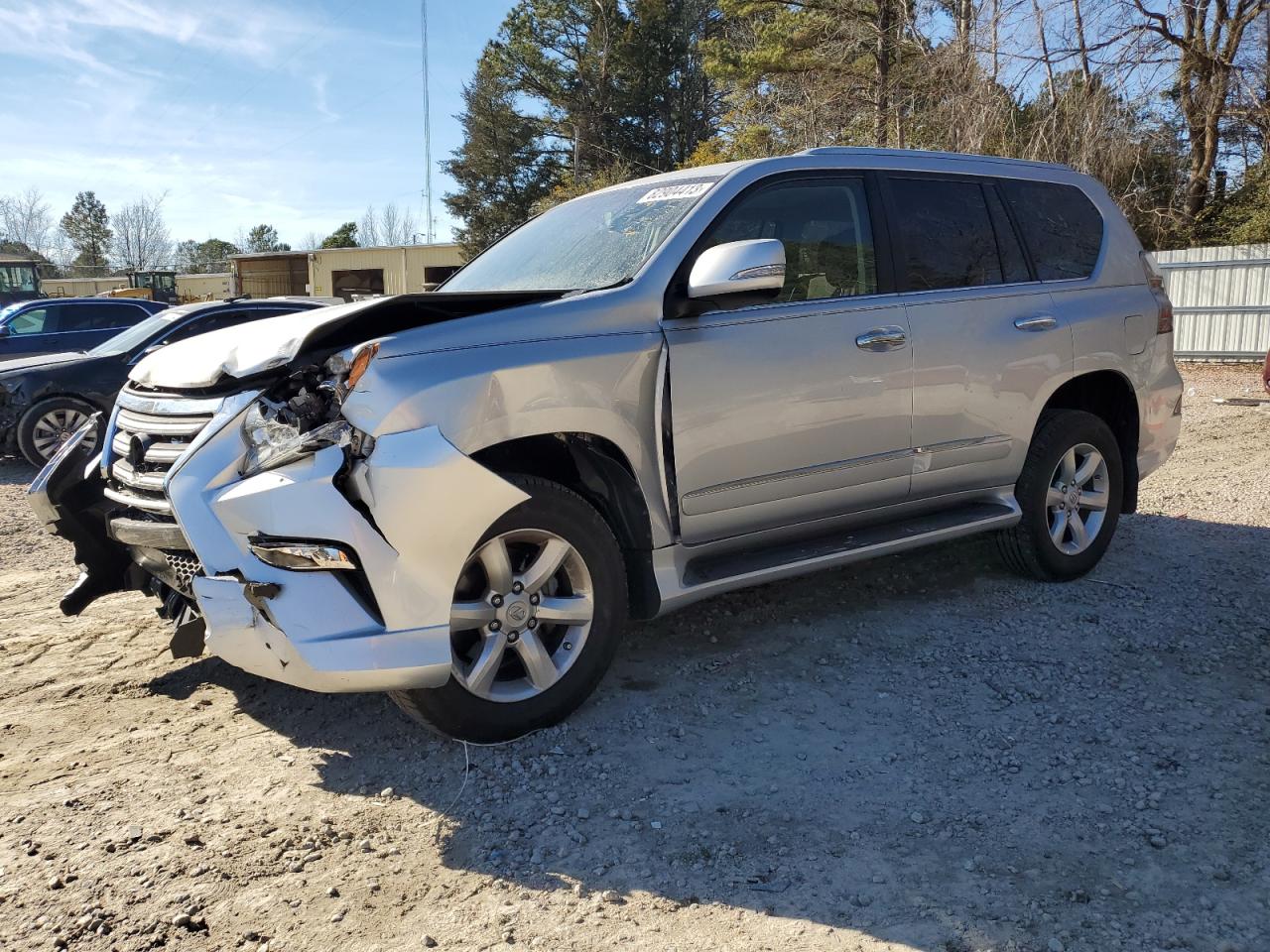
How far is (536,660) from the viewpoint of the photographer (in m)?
3.47

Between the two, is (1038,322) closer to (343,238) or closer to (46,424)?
(46,424)

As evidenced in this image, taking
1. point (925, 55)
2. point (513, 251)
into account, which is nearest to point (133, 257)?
point (925, 55)

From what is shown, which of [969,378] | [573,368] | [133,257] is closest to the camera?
[573,368]

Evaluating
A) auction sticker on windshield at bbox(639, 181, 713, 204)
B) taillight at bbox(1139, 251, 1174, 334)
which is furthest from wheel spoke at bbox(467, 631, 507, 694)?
taillight at bbox(1139, 251, 1174, 334)

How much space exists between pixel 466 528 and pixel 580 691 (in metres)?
0.81

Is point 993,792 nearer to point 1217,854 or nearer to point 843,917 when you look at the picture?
point 1217,854

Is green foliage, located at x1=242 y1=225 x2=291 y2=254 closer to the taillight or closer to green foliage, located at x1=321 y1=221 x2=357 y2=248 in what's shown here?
green foliage, located at x1=321 y1=221 x2=357 y2=248

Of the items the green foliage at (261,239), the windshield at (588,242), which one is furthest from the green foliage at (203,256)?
the windshield at (588,242)

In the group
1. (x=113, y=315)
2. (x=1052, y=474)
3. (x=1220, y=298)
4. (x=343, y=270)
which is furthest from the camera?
(x=343, y=270)

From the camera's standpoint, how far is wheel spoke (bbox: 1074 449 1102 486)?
17.3ft

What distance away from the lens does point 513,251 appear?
15.7ft

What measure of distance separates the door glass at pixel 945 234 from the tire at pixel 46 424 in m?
8.30

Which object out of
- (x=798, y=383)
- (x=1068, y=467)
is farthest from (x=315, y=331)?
(x=1068, y=467)

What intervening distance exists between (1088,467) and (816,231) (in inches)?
83.9
